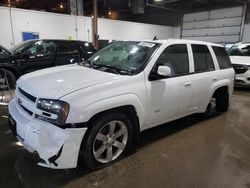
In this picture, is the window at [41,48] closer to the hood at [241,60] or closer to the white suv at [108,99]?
the white suv at [108,99]

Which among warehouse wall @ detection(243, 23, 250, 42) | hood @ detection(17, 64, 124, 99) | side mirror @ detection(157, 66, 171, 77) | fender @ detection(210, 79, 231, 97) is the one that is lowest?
fender @ detection(210, 79, 231, 97)


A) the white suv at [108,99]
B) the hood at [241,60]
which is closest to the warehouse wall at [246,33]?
the hood at [241,60]

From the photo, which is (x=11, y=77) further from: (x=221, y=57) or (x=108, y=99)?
(x=221, y=57)

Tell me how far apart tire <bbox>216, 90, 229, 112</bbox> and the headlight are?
3453mm

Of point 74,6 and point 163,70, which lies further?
point 74,6

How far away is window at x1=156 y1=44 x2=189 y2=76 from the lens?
10.0ft

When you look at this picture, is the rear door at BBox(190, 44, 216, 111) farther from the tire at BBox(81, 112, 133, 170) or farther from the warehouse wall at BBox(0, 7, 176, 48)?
the warehouse wall at BBox(0, 7, 176, 48)

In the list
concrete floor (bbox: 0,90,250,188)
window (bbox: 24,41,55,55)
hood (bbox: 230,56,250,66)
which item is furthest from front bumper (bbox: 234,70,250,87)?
window (bbox: 24,41,55,55)

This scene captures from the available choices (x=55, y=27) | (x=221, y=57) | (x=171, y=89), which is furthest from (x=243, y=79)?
(x=55, y=27)

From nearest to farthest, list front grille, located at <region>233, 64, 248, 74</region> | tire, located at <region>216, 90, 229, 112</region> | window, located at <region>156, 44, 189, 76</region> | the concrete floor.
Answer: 1. the concrete floor
2. window, located at <region>156, 44, 189, 76</region>
3. tire, located at <region>216, 90, 229, 112</region>
4. front grille, located at <region>233, 64, 248, 74</region>

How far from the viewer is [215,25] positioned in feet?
43.5

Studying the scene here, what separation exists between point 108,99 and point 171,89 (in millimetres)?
1104

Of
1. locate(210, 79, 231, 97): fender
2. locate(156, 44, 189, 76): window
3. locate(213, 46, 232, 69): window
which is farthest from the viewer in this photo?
locate(213, 46, 232, 69): window

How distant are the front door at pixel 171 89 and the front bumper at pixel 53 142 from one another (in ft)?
3.66
